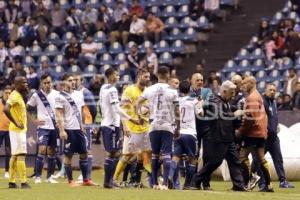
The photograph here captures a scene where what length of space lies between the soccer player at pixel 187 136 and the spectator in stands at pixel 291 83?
8.81m

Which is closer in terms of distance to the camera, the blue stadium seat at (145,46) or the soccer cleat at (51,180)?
the soccer cleat at (51,180)

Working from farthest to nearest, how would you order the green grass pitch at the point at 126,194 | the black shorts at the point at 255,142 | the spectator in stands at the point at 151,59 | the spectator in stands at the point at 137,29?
1. the spectator in stands at the point at 137,29
2. the spectator in stands at the point at 151,59
3. the black shorts at the point at 255,142
4. the green grass pitch at the point at 126,194

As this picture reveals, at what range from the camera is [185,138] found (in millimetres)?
20328

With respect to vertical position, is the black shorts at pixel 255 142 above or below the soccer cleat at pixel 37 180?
above

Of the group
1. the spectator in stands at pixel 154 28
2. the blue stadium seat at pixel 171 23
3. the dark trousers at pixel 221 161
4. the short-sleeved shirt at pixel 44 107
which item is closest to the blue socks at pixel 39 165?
the short-sleeved shirt at pixel 44 107

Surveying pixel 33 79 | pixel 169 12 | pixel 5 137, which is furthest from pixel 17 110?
pixel 169 12

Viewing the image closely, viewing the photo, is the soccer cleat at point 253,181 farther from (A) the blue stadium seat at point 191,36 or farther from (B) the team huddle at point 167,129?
(A) the blue stadium seat at point 191,36

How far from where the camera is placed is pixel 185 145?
20.3 meters

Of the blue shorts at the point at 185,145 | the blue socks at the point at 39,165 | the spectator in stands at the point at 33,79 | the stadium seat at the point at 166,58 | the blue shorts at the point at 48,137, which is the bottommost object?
the blue socks at the point at 39,165

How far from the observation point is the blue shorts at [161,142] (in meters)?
19.7

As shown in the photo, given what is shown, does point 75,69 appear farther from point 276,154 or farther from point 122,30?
point 276,154

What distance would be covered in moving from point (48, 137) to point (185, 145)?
4105mm

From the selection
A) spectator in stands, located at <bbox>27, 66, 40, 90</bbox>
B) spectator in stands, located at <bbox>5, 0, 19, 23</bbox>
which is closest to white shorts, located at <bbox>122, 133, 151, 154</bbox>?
spectator in stands, located at <bbox>27, 66, 40, 90</bbox>

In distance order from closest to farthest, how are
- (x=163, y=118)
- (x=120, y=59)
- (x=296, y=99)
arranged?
(x=163, y=118), (x=296, y=99), (x=120, y=59)
